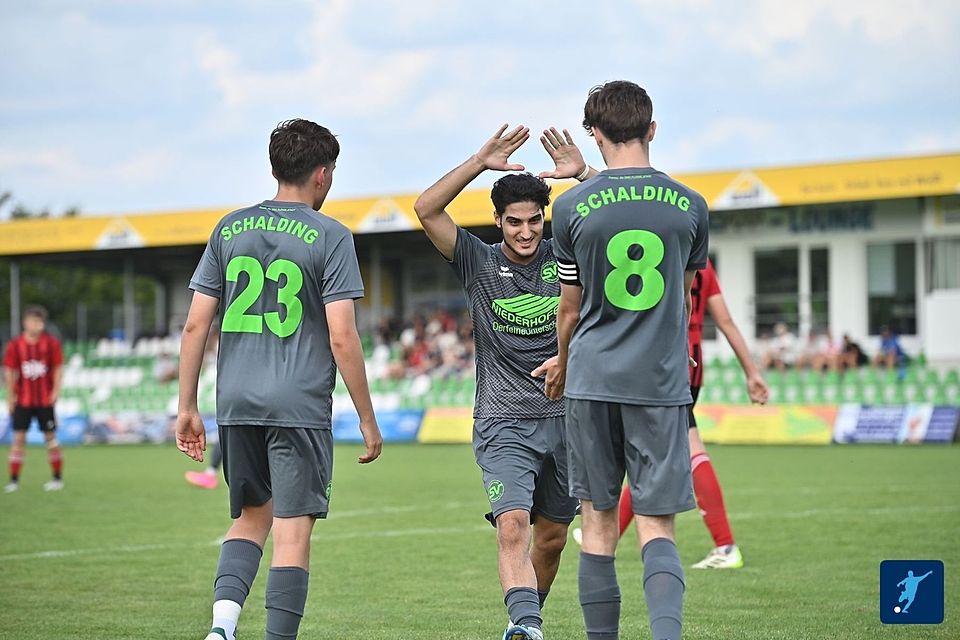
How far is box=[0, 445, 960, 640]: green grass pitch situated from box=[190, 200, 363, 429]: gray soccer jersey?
1787 millimetres

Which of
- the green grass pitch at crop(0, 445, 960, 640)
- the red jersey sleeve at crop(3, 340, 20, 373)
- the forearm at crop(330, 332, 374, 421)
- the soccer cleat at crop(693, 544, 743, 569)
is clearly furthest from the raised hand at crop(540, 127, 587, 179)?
the red jersey sleeve at crop(3, 340, 20, 373)

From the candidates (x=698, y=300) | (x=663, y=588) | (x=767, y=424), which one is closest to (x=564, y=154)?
(x=663, y=588)

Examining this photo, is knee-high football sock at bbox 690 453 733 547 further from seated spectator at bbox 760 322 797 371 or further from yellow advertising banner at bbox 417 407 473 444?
seated spectator at bbox 760 322 797 371

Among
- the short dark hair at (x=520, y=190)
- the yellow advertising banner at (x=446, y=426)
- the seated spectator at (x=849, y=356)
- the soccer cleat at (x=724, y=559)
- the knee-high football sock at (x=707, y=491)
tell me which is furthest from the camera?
the seated spectator at (x=849, y=356)

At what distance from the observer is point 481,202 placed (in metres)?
31.0

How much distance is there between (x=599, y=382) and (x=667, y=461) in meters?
0.38

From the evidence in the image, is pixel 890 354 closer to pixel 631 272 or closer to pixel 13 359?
pixel 13 359

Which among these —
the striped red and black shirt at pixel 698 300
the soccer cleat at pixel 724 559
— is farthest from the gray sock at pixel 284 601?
the soccer cleat at pixel 724 559

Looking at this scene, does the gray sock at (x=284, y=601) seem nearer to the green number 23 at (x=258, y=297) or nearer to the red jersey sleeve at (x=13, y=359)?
the green number 23 at (x=258, y=297)

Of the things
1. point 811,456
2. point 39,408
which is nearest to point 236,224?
point 39,408

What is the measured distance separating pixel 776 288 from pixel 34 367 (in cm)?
1972

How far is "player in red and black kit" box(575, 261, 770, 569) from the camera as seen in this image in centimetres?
800

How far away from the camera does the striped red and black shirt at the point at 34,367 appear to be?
1533cm

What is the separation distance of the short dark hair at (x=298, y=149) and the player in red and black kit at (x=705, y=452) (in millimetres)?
3474
